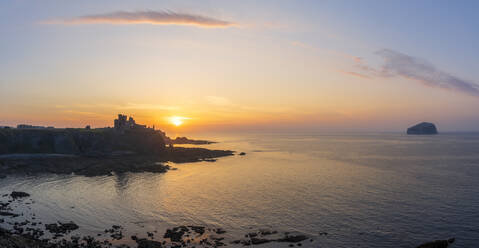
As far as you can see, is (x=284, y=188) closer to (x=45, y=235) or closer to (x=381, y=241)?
(x=381, y=241)

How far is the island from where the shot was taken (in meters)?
93.8

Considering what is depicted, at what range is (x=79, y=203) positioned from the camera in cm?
5344

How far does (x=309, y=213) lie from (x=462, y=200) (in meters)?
29.6

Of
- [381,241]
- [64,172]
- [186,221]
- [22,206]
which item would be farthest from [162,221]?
[64,172]

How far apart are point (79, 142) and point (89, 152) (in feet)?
25.2

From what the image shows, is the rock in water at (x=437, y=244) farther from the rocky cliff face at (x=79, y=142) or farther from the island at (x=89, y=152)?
the rocky cliff face at (x=79, y=142)

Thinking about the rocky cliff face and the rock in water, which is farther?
the rocky cliff face

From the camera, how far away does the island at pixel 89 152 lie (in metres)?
93.8

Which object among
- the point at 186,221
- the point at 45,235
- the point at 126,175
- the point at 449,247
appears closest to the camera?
the point at 449,247

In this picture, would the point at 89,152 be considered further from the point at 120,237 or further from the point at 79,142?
the point at 120,237

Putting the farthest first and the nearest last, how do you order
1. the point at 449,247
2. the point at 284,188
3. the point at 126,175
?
the point at 126,175 → the point at 284,188 → the point at 449,247

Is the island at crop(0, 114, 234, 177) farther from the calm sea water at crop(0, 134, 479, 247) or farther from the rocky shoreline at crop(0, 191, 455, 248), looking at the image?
the rocky shoreline at crop(0, 191, 455, 248)

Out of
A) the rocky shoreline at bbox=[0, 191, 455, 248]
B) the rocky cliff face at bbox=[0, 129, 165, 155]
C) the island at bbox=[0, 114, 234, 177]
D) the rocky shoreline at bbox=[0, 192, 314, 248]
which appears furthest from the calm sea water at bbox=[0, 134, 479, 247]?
the rocky cliff face at bbox=[0, 129, 165, 155]

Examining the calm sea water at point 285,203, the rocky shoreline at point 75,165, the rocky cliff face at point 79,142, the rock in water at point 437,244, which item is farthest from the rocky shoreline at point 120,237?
the rocky cliff face at point 79,142
